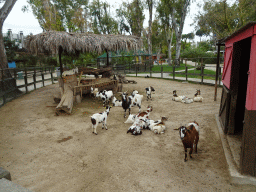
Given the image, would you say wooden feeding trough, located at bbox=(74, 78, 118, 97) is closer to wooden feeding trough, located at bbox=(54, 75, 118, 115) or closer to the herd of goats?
wooden feeding trough, located at bbox=(54, 75, 118, 115)

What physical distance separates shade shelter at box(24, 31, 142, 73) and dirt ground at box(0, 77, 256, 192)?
3847 millimetres

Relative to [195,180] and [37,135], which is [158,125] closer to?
[195,180]

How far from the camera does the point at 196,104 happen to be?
743 centimetres

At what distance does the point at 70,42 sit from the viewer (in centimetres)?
870

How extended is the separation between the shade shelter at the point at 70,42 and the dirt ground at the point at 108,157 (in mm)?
3847

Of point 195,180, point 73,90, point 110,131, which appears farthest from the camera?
point 73,90

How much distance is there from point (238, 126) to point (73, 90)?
662 cm

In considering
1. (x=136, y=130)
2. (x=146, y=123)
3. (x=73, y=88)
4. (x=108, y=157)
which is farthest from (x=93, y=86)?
(x=108, y=157)

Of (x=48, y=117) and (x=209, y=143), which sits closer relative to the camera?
(x=209, y=143)

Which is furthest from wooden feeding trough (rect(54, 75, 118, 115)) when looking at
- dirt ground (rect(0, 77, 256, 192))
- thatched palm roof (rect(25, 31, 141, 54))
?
thatched palm roof (rect(25, 31, 141, 54))

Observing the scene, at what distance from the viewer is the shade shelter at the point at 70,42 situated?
327 inches

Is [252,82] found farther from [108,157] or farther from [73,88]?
[73,88]

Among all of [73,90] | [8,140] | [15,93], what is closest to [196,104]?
[73,90]

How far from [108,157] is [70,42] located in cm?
684
